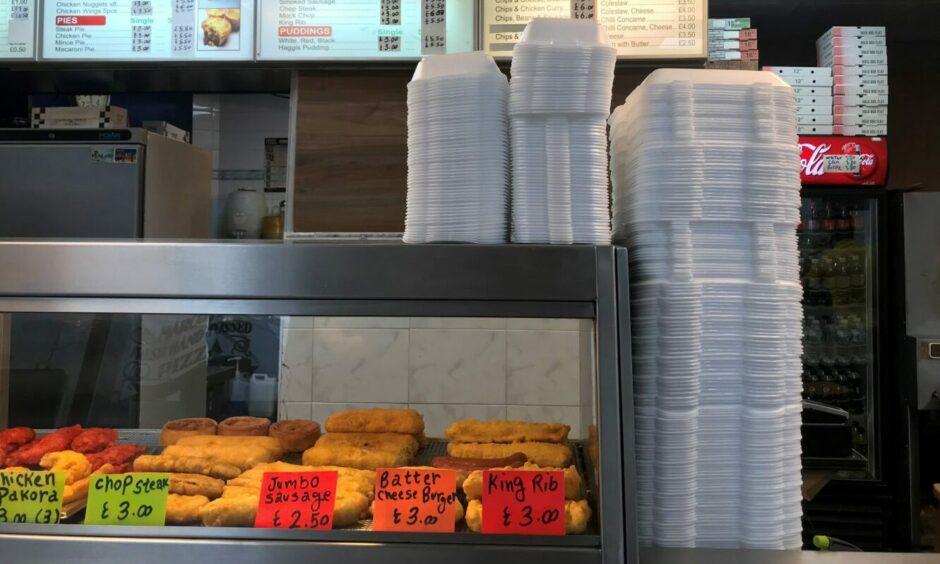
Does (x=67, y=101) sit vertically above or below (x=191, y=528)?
above

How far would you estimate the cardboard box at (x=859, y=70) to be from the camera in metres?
3.47

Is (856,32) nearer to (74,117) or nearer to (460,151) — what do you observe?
(460,151)

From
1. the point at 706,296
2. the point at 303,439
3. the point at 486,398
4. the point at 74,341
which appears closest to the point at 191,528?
the point at 303,439

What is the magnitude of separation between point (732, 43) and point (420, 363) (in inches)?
A: 84.8

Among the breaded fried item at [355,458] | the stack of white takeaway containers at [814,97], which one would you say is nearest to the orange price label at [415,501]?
the breaded fried item at [355,458]

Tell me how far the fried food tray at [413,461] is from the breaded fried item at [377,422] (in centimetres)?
6

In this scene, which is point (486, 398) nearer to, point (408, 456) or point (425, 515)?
point (408, 456)

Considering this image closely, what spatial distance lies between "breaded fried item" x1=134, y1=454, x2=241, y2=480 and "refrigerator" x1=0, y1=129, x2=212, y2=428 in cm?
28

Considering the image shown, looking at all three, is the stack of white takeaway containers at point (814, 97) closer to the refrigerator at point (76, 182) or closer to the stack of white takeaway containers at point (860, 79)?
the stack of white takeaway containers at point (860, 79)

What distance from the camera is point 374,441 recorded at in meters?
1.34

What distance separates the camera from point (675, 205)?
40.8 inches

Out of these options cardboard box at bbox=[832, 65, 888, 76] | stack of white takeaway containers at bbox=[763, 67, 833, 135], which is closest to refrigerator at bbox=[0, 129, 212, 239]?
stack of white takeaway containers at bbox=[763, 67, 833, 135]

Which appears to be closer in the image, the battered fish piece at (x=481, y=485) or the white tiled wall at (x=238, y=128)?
the battered fish piece at (x=481, y=485)

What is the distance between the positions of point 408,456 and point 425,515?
0.32m
